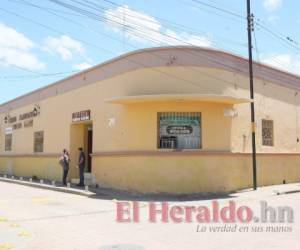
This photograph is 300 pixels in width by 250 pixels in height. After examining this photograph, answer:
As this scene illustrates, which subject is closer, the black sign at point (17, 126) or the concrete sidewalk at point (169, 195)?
Answer: the concrete sidewalk at point (169, 195)

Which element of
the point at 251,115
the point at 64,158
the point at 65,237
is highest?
the point at 251,115

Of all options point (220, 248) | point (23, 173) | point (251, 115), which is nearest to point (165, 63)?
point (251, 115)

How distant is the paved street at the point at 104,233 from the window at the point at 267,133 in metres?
6.53

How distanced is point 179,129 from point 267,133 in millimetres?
5325

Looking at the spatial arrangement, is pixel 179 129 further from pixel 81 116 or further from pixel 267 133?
pixel 81 116

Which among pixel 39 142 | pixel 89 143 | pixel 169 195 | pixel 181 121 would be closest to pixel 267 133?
pixel 181 121

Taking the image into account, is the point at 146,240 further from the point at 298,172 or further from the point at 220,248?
the point at 298,172

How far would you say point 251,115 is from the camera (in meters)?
18.2

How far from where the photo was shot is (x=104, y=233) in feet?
29.8

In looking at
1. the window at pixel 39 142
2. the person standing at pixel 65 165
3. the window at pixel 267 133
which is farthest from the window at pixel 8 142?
the window at pixel 267 133

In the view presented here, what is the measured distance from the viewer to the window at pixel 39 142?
24.6 meters

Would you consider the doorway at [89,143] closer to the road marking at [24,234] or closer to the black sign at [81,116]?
the black sign at [81,116]

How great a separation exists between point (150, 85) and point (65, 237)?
385 inches

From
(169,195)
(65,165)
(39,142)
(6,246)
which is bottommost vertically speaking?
(6,246)
